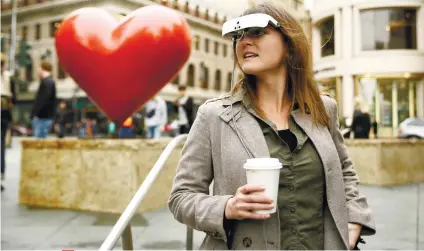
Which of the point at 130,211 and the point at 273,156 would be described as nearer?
the point at 273,156

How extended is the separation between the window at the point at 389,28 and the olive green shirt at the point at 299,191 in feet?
25.7

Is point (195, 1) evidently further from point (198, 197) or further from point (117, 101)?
point (198, 197)

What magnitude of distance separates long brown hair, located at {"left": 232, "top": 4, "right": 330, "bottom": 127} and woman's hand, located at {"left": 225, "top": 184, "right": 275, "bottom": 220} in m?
0.37

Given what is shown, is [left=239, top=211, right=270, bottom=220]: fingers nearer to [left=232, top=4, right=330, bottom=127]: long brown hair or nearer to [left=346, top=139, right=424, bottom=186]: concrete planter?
[left=232, top=4, right=330, bottom=127]: long brown hair

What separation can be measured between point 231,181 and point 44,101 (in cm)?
609

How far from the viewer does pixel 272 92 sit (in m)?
1.73

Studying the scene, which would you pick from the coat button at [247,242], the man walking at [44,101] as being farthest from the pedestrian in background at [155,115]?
the coat button at [247,242]

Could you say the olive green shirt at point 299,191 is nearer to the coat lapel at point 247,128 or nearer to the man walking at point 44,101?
the coat lapel at point 247,128

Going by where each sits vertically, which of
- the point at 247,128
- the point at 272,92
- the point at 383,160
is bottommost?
the point at 383,160

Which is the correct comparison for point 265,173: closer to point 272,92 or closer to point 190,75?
point 272,92

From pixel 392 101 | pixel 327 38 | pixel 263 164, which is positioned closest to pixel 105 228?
pixel 327 38

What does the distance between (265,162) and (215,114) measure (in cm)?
35

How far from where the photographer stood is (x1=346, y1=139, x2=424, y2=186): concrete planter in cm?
701

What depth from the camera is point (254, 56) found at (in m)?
1.62
